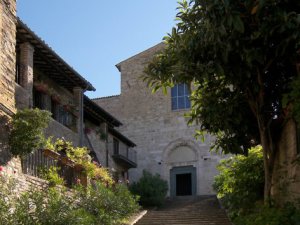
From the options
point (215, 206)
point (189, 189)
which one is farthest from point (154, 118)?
point (215, 206)

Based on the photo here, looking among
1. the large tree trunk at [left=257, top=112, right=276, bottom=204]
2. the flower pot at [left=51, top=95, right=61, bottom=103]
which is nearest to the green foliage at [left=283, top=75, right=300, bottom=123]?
the large tree trunk at [left=257, top=112, right=276, bottom=204]

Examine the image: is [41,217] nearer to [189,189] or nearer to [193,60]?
[193,60]

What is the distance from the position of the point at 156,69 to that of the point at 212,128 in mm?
1948

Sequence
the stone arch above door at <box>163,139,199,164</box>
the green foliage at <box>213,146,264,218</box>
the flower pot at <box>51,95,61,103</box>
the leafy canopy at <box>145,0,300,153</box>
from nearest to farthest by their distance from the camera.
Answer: the leafy canopy at <box>145,0,300,153</box>, the green foliage at <box>213,146,264,218</box>, the flower pot at <box>51,95,61,103</box>, the stone arch above door at <box>163,139,199,164</box>

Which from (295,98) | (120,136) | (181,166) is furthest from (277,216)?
(181,166)

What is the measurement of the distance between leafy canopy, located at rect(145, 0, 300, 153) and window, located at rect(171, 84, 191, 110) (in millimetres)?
18628

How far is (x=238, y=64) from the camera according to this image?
10.7 meters

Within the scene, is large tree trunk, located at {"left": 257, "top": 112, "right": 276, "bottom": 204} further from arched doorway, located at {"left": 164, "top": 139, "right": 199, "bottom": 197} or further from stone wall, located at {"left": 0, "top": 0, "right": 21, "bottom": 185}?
arched doorway, located at {"left": 164, "top": 139, "right": 199, "bottom": 197}

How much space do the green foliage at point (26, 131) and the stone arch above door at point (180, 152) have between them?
64.9 ft

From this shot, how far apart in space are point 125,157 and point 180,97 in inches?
234

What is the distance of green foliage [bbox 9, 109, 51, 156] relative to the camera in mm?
11219

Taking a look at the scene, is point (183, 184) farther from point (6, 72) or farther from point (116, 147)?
point (6, 72)

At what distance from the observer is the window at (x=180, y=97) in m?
31.7

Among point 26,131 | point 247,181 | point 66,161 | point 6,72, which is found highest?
point 6,72
